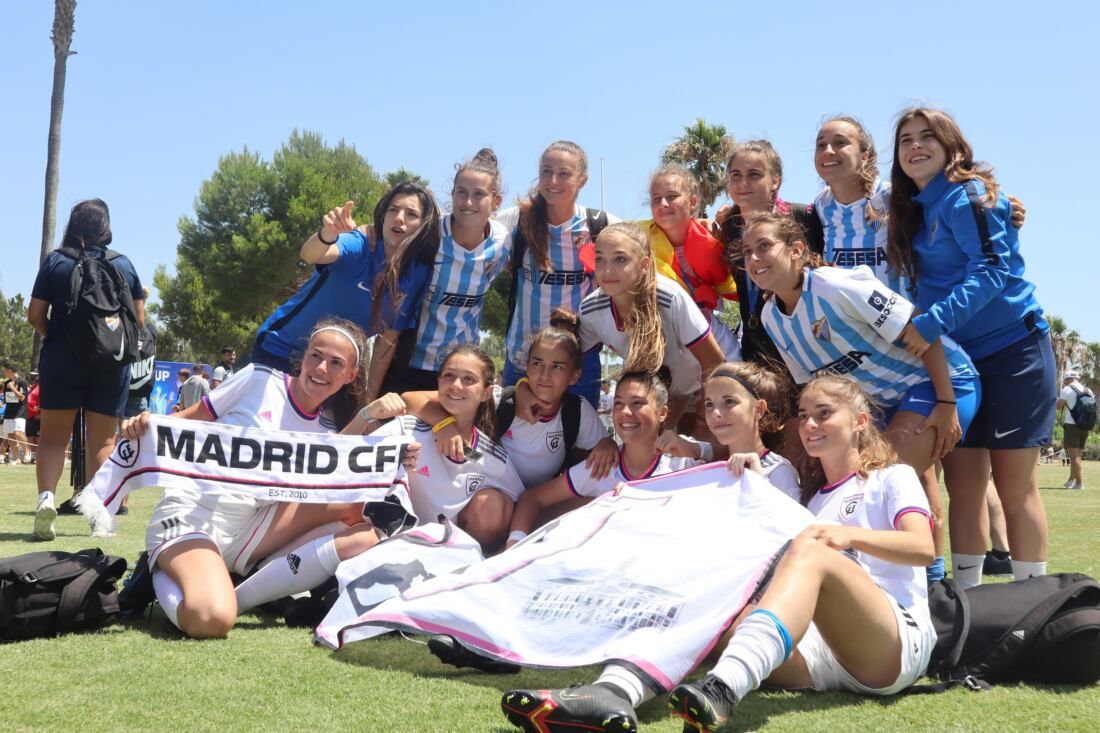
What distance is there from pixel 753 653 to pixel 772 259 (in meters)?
2.23

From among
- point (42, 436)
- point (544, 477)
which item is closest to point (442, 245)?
point (544, 477)

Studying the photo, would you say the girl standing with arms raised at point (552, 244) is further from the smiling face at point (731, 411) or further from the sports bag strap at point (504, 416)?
the smiling face at point (731, 411)

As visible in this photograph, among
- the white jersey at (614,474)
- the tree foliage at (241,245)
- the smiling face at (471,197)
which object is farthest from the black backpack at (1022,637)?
the tree foliage at (241,245)

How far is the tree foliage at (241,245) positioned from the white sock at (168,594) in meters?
37.7

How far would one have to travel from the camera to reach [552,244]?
578cm

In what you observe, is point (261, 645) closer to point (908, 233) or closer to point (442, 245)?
point (442, 245)

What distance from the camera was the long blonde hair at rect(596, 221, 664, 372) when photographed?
4.76m

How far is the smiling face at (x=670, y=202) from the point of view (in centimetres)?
554

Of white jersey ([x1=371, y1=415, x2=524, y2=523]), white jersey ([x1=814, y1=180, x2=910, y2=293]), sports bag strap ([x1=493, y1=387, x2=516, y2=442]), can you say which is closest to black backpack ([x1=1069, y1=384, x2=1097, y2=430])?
white jersey ([x1=814, y1=180, x2=910, y2=293])

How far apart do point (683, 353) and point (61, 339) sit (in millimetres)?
4903

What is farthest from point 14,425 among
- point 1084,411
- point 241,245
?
point 241,245

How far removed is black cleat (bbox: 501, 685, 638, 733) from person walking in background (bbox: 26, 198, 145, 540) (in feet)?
18.4

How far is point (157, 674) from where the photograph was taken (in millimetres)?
3262

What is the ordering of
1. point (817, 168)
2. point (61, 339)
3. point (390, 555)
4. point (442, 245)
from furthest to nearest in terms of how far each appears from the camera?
1. point (61, 339)
2. point (442, 245)
3. point (817, 168)
4. point (390, 555)
